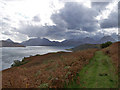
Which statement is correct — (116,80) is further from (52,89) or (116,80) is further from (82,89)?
(52,89)

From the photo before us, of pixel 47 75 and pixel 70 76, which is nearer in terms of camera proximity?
pixel 70 76

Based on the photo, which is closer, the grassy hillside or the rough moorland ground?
the grassy hillside

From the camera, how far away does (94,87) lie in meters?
6.32

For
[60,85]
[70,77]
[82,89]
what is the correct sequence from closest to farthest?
1. [82,89]
2. [60,85]
3. [70,77]

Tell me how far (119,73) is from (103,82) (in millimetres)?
2467

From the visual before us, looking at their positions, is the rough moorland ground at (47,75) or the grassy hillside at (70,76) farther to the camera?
the rough moorland ground at (47,75)

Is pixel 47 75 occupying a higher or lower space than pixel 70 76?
lower

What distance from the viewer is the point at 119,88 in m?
5.79

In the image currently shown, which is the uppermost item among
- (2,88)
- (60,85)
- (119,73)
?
(119,73)

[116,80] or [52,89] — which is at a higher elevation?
[116,80]

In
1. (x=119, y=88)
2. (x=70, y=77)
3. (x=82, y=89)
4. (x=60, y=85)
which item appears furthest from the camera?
(x=70, y=77)

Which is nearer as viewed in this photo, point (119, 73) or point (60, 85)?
point (60, 85)

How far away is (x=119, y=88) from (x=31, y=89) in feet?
21.8


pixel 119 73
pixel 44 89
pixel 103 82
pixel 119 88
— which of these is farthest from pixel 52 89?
pixel 119 73
